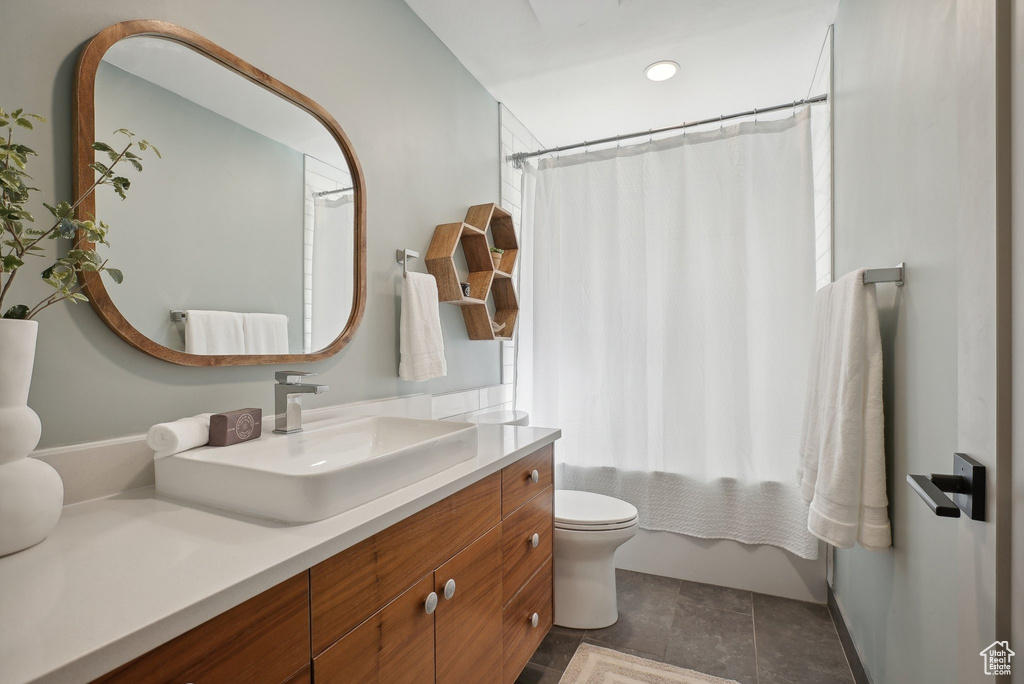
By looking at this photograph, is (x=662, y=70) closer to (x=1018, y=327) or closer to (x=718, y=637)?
(x=1018, y=327)

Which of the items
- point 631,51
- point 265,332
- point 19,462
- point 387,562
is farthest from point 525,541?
point 631,51

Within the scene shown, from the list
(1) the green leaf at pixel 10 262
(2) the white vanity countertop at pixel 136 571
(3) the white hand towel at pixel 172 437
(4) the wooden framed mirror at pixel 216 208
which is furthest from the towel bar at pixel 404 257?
(1) the green leaf at pixel 10 262

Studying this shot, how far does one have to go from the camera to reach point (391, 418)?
1467 mm

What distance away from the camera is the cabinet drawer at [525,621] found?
1422 mm

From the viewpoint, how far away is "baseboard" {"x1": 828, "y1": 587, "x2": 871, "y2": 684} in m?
1.62

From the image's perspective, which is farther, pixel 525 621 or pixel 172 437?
pixel 525 621

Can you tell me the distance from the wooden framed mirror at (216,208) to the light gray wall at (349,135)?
40 mm

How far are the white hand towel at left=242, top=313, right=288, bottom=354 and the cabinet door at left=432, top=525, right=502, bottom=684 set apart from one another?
72 cm

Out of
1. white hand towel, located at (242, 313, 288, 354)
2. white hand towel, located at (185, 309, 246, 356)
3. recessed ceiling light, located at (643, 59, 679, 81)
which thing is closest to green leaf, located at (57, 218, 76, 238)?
white hand towel, located at (185, 309, 246, 356)

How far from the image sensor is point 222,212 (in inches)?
47.7

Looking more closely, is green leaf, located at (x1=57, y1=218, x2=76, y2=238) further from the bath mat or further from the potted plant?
the bath mat

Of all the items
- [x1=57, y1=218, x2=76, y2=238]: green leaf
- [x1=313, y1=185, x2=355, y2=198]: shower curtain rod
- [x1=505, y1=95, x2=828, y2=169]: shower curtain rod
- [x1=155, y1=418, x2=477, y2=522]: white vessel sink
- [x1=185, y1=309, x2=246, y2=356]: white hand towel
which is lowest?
[x1=155, y1=418, x2=477, y2=522]: white vessel sink

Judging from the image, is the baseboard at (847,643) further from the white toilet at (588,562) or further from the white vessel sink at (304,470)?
the white vessel sink at (304,470)

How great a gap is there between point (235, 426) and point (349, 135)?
1.00m
